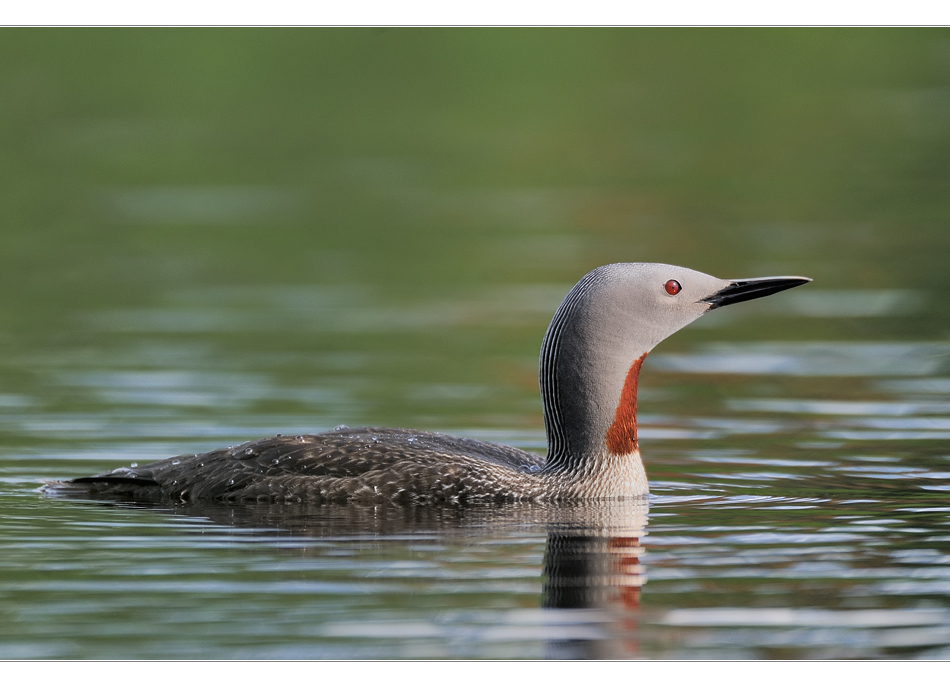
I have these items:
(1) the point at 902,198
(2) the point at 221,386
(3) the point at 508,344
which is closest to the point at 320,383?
(2) the point at 221,386

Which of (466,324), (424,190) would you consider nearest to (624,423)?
(466,324)

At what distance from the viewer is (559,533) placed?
264 inches

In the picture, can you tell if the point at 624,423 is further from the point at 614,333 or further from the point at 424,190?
the point at 424,190

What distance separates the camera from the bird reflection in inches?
212

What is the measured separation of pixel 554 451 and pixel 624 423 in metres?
0.35

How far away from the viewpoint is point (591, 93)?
74.0 ft

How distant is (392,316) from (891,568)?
20.4 feet

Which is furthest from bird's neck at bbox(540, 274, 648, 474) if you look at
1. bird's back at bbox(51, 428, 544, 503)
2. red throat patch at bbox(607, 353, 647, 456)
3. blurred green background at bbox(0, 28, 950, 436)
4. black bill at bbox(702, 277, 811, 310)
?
blurred green background at bbox(0, 28, 950, 436)

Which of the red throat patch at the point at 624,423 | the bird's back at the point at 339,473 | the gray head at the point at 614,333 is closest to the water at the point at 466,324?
the bird's back at the point at 339,473

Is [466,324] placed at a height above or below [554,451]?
A: above

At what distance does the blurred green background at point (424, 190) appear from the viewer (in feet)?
36.2

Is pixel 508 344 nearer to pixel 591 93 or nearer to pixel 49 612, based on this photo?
pixel 49 612

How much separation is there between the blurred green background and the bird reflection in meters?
1.86

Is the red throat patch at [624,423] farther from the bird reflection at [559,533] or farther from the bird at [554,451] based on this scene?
the bird reflection at [559,533]
